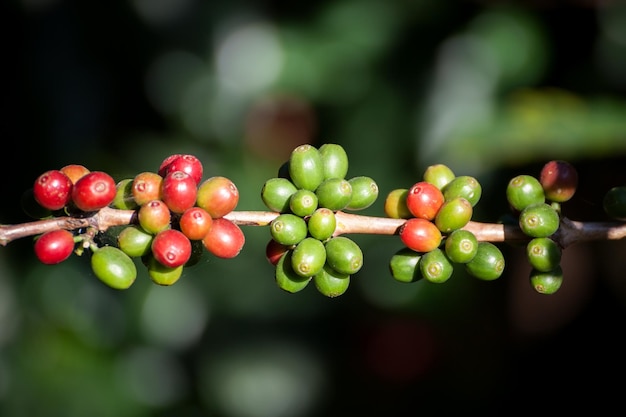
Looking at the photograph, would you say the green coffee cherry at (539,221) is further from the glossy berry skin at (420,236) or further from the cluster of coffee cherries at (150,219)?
the cluster of coffee cherries at (150,219)

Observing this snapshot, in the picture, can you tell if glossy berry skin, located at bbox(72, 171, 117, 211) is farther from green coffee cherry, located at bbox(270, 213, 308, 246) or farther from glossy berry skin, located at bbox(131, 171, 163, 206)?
green coffee cherry, located at bbox(270, 213, 308, 246)

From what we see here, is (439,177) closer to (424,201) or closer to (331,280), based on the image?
(424,201)

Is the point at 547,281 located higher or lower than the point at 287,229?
lower

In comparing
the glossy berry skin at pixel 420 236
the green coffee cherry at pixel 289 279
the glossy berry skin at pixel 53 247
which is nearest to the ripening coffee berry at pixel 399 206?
the glossy berry skin at pixel 420 236

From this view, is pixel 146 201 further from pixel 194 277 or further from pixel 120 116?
pixel 120 116

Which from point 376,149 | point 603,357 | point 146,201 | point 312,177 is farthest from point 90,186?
point 603,357

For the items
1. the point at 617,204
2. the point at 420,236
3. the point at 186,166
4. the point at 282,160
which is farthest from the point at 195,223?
the point at 282,160
